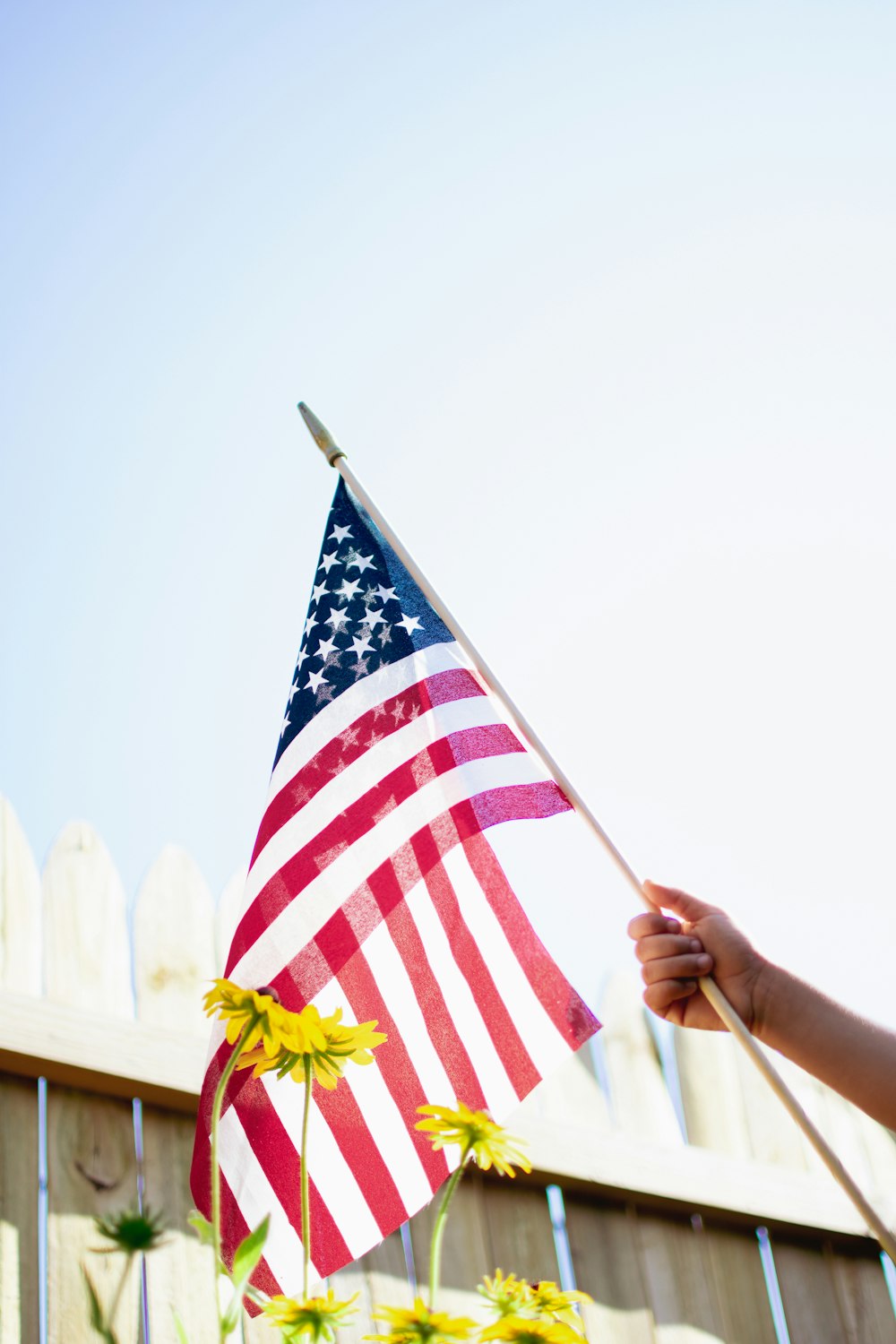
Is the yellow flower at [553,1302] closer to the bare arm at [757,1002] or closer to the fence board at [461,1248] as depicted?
the bare arm at [757,1002]

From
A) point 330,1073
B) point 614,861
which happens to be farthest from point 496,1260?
point 330,1073

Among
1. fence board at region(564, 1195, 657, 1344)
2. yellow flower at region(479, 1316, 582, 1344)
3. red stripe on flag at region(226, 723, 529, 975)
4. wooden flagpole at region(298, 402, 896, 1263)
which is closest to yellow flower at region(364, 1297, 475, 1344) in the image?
yellow flower at region(479, 1316, 582, 1344)

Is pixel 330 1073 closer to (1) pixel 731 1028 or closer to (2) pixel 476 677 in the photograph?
(1) pixel 731 1028

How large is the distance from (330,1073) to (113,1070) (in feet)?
3.59

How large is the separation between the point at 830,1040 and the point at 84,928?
1.61 meters

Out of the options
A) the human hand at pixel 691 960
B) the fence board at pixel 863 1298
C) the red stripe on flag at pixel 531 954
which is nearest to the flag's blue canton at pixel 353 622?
the red stripe on flag at pixel 531 954

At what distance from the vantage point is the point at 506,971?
202cm

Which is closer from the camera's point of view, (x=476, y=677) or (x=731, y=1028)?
(x=731, y=1028)

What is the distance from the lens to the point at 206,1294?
2281 mm

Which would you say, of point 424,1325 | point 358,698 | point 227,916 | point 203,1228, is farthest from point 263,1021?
point 227,916

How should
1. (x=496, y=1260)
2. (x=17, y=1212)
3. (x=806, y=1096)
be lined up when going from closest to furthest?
(x=17, y=1212) < (x=496, y=1260) < (x=806, y=1096)

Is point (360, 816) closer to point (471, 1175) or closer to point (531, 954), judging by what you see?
point (531, 954)

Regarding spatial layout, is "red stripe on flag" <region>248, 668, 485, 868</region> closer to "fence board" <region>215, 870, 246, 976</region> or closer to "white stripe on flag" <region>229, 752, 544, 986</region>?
"white stripe on flag" <region>229, 752, 544, 986</region>

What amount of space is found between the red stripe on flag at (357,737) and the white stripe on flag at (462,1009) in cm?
26
